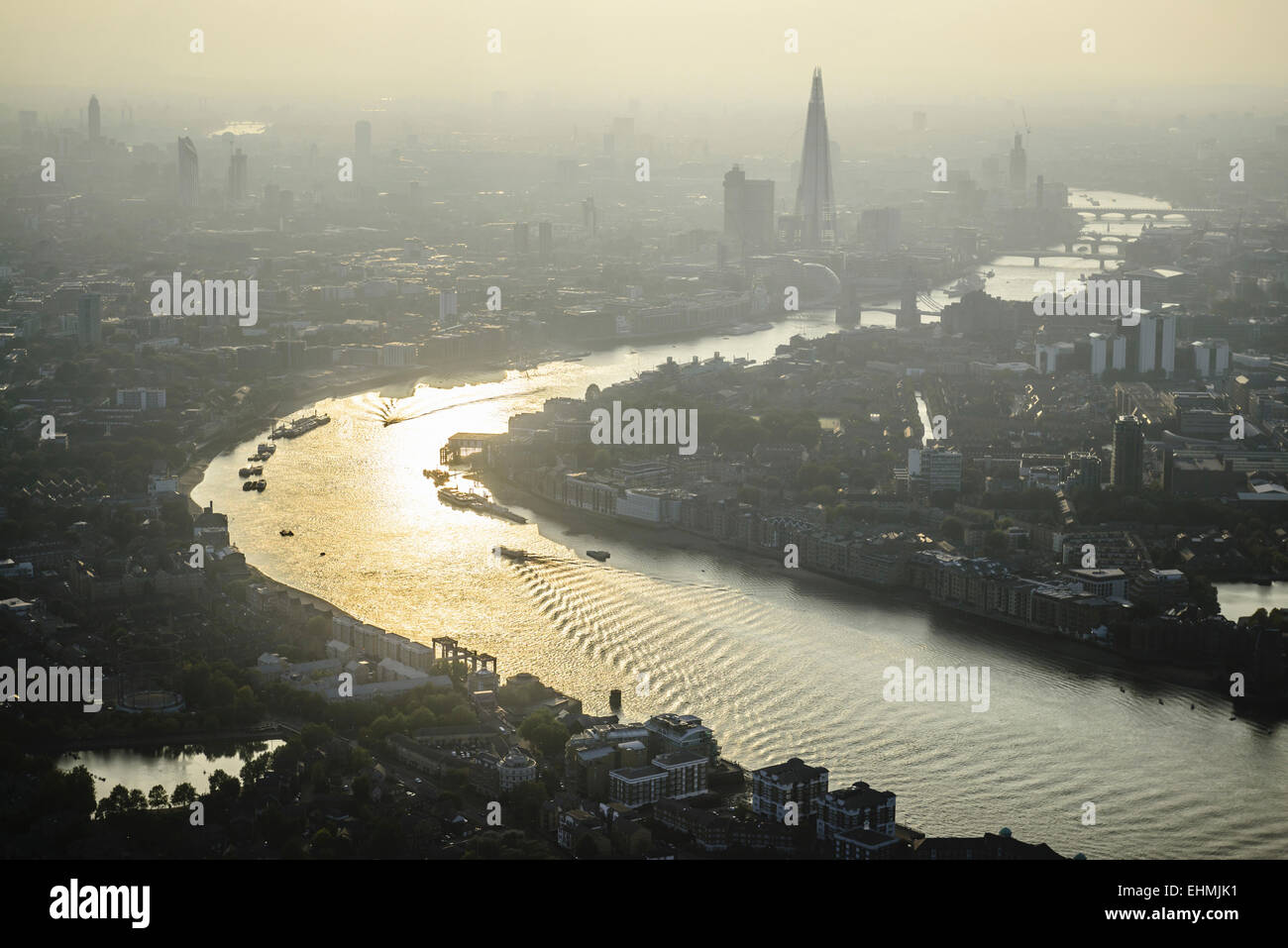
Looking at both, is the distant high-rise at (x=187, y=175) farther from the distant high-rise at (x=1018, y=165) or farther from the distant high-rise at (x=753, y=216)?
the distant high-rise at (x=1018, y=165)

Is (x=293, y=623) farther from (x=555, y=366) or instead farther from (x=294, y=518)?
(x=555, y=366)

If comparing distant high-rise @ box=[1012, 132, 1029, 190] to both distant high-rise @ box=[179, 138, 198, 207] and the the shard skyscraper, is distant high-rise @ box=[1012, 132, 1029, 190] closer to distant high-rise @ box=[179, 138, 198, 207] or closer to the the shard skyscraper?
the the shard skyscraper

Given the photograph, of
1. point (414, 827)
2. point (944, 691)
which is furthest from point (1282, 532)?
point (414, 827)

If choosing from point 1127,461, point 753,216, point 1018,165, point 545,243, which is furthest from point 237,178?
point 1127,461

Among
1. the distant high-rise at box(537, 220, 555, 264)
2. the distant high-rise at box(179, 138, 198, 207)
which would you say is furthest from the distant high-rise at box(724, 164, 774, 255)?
the distant high-rise at box(179, 138, 198, 207)

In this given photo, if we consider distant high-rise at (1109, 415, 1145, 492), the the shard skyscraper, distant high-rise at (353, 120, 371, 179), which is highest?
distant high-rise at (353, 120, 371, 179)
